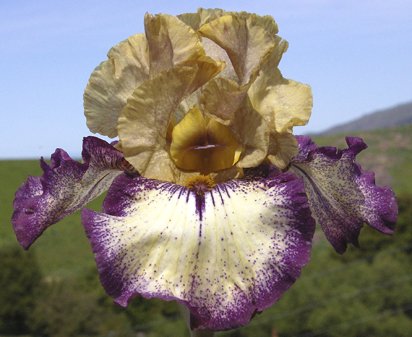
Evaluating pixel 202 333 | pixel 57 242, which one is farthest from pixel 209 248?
pixel 57 242

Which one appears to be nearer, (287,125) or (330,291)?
(287,125)

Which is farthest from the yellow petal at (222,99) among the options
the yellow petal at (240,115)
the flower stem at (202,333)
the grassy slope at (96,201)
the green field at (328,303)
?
the grassy slope at (96,201)

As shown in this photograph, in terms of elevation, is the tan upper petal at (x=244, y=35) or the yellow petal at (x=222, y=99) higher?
the tan upper petal at (x=244, y=35)

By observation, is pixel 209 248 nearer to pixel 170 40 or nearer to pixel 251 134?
pixel 251 134

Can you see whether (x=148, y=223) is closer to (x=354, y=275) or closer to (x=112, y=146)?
(x=112, y=146)

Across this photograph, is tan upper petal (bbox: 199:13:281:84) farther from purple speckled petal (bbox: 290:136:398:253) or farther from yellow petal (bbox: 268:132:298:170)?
purple speckled petal (bbox: 290:136:398:253)

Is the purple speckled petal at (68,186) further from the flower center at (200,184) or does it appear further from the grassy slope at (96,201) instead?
the grassy slope at (96,201)

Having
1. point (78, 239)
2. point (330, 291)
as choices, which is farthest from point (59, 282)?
point (78, 239)
